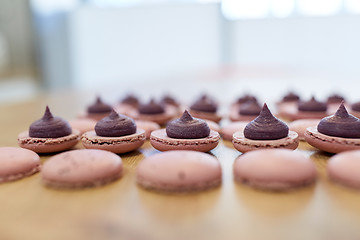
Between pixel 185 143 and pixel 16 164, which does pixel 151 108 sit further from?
pixel 16 164

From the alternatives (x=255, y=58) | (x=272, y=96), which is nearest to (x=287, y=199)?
(x=272, y=96)

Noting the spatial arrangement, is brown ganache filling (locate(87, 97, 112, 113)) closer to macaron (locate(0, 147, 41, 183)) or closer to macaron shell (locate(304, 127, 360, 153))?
macaron (locate(0, 147, 41, 183))

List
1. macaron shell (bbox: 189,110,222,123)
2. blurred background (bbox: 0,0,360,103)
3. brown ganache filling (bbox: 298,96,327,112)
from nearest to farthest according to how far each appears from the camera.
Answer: brown ganache filling (bbox: 298,96,327,112) < macaron shell (bbox: 189,110,222,123) < blurred background (bbox: 0,0,360,103)

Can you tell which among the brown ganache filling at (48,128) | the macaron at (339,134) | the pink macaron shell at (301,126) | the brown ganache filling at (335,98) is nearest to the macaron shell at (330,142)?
the macaron at (339,134)

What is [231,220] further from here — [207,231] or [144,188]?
[144,188]

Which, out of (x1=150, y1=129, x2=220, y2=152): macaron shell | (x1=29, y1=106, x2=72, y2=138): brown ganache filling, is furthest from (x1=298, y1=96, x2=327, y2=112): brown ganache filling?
(x1=29, y1=106, x2=72, y2=138): brown ganache filling

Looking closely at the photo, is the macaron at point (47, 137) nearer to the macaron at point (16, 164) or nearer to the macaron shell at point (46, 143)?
the macaron shell at point (46, 143)
